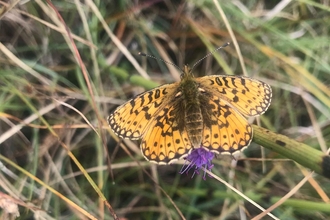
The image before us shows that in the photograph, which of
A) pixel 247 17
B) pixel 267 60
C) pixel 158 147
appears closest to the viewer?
pixel 158 147

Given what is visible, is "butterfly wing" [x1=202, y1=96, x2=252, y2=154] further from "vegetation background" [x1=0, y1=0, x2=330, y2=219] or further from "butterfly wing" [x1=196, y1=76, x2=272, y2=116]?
"vegetation background" [x1=0, y1=0, x2=330, y2=219]

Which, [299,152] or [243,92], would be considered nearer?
[299,152]

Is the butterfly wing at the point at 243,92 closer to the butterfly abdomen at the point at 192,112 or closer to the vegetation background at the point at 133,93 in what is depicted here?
the butterfly abdomen at the point at 192,112

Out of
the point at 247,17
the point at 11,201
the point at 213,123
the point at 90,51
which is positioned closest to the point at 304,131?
the point at 247,17

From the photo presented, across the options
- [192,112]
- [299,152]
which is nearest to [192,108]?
[192,112]

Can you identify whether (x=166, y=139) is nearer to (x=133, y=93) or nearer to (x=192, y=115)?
(x=192, y=115)

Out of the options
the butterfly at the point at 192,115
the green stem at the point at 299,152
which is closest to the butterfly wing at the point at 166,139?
the butterfly at the point at 192,115

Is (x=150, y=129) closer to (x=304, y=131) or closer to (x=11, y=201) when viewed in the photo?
(x=11, y=201)
